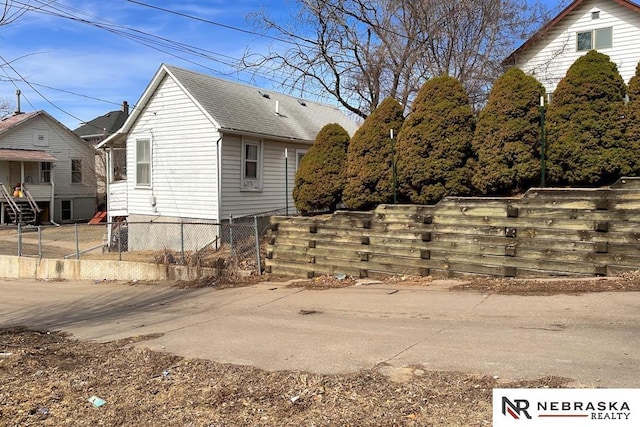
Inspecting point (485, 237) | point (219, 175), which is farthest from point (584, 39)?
point (485, 237)

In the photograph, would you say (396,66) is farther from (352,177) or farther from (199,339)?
(199,339)

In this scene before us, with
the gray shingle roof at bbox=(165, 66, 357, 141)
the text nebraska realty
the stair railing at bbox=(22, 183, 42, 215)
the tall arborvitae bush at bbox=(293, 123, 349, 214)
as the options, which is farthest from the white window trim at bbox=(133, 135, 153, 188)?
the text nebraska realty

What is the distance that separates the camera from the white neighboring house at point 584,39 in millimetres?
19688

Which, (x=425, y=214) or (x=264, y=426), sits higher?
(x=425, y=214)

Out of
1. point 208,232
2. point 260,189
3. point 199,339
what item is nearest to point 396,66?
point 260,189

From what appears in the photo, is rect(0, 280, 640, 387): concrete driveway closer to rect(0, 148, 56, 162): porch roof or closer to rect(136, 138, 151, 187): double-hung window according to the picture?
rect(136, 138, 151, 187): double-hung window

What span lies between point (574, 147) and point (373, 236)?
383 centimetres

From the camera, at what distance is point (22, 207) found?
1187 inches

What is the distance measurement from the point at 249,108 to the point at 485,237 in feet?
39.9

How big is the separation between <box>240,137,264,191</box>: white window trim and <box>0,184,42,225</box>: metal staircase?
18.5 meters

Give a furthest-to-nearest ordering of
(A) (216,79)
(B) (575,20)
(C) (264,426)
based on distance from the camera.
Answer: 1. (B) (575,20)
2. (A) (216,79)
3. (C) (264,426)

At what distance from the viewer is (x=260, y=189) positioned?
17.8m

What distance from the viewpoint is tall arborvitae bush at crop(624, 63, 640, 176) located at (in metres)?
7.89

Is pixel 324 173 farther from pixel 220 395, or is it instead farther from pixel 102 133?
pixel 102 133
